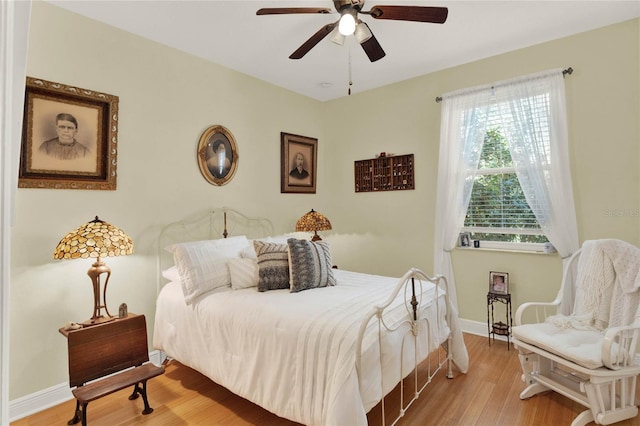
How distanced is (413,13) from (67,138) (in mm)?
2565

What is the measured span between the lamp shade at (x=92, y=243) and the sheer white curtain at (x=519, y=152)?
3.00 metres

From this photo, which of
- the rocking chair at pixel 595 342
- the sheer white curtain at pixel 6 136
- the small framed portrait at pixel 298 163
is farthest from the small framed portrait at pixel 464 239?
the sheer white curtain at pixel 6 136

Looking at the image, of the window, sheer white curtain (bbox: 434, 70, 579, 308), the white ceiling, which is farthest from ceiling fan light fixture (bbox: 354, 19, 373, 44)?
the window

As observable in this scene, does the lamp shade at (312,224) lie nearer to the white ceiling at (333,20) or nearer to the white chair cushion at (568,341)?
the white ceiling at (333,20)

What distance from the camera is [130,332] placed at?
2.47m

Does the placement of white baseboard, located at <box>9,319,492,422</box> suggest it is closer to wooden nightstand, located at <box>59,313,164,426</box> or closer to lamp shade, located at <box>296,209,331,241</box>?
wooden nightstand, located at <box>59,313,164,426</box>

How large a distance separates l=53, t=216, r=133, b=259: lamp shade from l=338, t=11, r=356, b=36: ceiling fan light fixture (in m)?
2.03

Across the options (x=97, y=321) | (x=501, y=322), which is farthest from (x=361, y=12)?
(x=501, y=322)

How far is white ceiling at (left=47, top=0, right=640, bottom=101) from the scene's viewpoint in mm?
2561

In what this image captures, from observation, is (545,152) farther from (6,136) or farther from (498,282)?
(6,136)

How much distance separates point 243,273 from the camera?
9.09 feet

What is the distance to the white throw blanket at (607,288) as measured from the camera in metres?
2.33

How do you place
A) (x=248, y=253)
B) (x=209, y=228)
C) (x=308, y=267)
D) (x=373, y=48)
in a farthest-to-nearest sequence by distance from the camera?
(x=209, y=228) < (x=248, y=253) < (x=308, y=267) < (x=373, y=48)

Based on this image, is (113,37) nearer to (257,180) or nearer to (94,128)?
(94,128)
